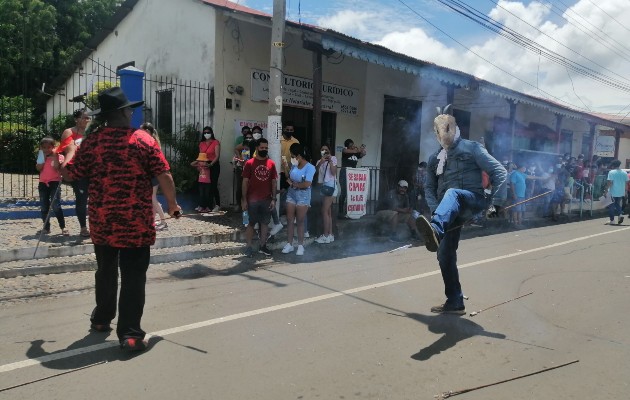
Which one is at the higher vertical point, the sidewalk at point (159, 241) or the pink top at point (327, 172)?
the pink top at point (327, 172)

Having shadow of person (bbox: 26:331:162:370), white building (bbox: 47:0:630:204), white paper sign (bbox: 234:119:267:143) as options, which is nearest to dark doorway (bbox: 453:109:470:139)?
white building (bbox: 47:0:630:204)

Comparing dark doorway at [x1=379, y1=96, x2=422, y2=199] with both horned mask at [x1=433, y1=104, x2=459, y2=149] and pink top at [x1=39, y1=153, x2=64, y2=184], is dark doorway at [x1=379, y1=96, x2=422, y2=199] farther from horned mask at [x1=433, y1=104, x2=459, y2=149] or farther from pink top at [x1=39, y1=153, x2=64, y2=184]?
horned mask at [x1=433, y1=104, x2=459, y2=149]

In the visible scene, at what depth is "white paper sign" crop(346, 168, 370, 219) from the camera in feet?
32.7

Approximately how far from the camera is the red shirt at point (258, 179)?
760 centimetres

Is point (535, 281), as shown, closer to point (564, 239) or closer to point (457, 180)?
point (457, 180)

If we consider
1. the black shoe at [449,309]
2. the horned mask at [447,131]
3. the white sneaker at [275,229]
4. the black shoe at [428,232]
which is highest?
the horned mask at [447,131]

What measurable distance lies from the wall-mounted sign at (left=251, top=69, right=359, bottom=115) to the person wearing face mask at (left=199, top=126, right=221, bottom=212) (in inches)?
58.9

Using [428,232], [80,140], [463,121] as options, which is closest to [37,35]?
[463,121]

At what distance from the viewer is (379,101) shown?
45.6ft

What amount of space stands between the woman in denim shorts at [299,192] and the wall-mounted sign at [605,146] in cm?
2248

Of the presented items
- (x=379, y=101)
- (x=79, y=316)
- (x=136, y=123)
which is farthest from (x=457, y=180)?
(x=379, y=101)

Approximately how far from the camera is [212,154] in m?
9.95

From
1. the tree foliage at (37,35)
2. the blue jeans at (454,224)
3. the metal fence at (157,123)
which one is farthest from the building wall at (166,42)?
the tree foliage at (37,35)

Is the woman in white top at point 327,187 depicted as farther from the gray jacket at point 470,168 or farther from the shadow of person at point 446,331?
the shadow of person at point 446,331
